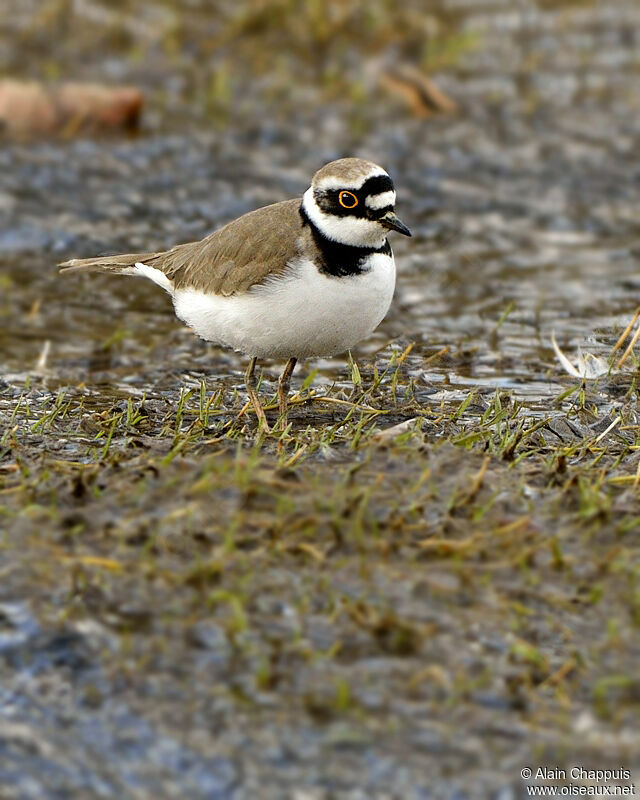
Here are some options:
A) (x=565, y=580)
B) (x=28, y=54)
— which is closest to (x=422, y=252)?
(x=28, y=54)

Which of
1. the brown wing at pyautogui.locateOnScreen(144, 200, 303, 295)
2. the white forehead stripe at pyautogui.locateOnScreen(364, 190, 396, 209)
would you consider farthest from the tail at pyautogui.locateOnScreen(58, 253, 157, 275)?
the white forehead stripe at pyautogui.locateOnScreen(364, 190, 396, 209)

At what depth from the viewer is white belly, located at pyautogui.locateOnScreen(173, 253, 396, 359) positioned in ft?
20.3

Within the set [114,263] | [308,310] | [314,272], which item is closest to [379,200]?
[314,272]

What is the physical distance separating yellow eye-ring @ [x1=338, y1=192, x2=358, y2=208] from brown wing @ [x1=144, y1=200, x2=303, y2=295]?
0.26 meters

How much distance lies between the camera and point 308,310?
244 inches

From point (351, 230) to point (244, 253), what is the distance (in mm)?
620

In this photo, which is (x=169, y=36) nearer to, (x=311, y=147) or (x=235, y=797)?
(x=311, y=147)

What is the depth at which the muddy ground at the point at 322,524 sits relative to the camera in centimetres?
429

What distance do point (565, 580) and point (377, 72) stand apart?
9.58 metres

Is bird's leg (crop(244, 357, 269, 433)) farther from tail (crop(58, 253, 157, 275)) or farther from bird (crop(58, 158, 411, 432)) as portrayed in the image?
tail (crop(58, 253, 157, 275))

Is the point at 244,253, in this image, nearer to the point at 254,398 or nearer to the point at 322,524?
the point at 254,398

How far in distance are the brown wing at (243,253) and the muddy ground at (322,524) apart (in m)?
0.66

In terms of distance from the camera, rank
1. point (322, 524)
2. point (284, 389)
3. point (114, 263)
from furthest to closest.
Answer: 1. point (114, 263)
2. point (284, 389)
3. point (322, 524)

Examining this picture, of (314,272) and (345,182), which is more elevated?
(345,182)
